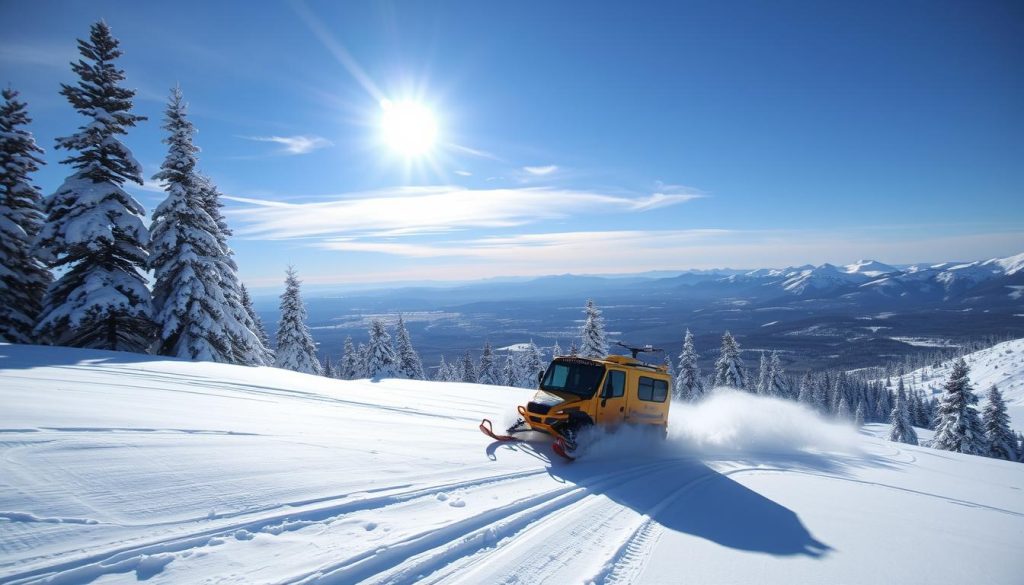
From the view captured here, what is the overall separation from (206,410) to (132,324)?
13729 mm

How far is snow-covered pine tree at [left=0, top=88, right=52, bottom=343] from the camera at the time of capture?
17.2 meters

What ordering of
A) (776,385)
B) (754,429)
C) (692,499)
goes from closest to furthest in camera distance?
(692,499) < (754,429) < (776,385)

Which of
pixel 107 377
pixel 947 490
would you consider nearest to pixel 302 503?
pixel 107 377

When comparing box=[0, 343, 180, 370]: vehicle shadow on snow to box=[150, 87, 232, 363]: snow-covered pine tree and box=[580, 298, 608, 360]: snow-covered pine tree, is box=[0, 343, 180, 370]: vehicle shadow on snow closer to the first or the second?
box=[150, 87, 232, 363]: snow-covered pine tree

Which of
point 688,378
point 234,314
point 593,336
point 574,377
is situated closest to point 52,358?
point 234,314

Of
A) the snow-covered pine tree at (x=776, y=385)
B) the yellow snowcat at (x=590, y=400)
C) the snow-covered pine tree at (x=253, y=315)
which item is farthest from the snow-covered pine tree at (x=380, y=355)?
the snow-covered pine tree at (x=776, y=385)

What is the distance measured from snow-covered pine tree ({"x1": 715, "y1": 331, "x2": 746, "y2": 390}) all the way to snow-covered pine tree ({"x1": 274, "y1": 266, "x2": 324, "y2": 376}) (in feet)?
116

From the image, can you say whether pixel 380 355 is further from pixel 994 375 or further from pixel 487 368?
pixel 994 375

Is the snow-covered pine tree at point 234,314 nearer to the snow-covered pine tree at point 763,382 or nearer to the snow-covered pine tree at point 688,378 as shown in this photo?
→ the snow-covered pine tree at point 688,378

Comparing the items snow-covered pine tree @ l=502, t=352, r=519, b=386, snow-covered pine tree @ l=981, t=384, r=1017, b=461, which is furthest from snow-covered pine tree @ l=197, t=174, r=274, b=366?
snow-covered pine tree @ l=981, t=384, r=1017, b=461

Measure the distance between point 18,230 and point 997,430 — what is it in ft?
207

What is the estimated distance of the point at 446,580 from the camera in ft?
13.7

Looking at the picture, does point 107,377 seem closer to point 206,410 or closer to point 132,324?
point 206,410

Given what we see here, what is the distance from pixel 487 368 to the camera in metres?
53.9
